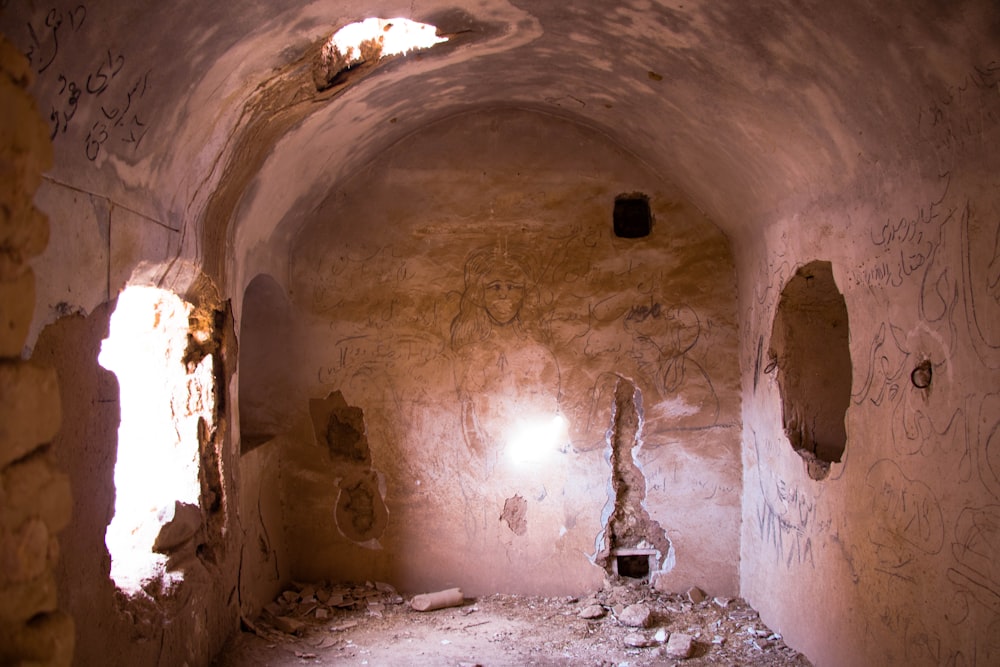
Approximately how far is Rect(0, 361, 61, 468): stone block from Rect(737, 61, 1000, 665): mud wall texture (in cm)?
301

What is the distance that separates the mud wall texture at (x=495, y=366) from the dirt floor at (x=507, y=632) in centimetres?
28

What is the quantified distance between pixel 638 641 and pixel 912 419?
256 cm

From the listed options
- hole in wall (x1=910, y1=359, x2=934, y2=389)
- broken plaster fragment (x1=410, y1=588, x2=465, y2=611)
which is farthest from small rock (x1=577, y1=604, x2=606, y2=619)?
hole in wall (x1=910, y1=359, x2=934, y2=389)

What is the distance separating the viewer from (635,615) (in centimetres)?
556

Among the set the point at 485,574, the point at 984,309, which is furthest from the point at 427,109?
the point at 984,309

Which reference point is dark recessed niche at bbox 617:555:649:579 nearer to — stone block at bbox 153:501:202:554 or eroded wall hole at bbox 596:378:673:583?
eroded wall hole at bbox 596:378:673:583

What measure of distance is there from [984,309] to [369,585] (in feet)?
15.6

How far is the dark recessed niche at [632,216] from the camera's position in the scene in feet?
20.4

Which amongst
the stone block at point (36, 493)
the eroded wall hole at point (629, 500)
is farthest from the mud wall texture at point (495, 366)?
the stone block at point (36, 493)

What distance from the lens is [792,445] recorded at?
4965 mm

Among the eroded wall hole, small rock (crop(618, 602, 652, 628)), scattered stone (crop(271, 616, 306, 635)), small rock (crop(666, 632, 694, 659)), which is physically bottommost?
small rock (crop(666, 632, 694, 659))

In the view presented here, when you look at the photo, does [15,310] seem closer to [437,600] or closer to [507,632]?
[507,632]

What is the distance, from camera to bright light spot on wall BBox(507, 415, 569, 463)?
243 inches

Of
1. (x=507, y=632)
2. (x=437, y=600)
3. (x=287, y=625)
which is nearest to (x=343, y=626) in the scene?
(x=287, y=625)
